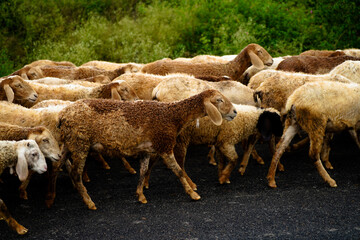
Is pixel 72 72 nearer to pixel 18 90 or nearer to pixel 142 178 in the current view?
pixel 18 90

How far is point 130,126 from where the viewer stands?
19.6 feet

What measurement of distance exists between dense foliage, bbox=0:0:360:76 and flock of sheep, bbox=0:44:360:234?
10703mm

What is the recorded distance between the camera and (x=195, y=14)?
22.4 m

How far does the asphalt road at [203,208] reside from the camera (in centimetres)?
514

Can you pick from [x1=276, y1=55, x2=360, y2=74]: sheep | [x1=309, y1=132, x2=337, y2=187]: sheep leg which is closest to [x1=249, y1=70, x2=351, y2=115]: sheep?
[x1=309, y1=132, x2=337, y2=187]: sheep leg

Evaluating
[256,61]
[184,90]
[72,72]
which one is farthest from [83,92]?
[256,61]

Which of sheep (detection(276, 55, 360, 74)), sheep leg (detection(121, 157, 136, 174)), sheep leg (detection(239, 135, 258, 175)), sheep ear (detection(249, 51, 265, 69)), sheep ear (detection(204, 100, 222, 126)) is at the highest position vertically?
sheep ear (detection(204, 100, 222, 126))

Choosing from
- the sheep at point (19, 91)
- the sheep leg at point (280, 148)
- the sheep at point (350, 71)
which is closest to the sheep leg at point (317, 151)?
the sheep leg at point (280, 148)

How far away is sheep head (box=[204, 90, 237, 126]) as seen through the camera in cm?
607

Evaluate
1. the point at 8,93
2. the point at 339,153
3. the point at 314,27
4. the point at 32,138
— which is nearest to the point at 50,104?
the point at 8,93

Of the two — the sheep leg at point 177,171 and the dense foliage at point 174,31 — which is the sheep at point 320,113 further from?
the dense foliage at point 174,31

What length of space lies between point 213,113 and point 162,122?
Answer: 2.47 feet

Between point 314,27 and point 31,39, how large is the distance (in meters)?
14.8

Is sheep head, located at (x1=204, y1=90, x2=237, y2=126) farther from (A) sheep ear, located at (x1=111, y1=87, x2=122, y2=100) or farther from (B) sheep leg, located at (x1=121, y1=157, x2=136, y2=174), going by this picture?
(A) sheep ear, located at (x1=111, y1=87, x2=122, y2=100)
